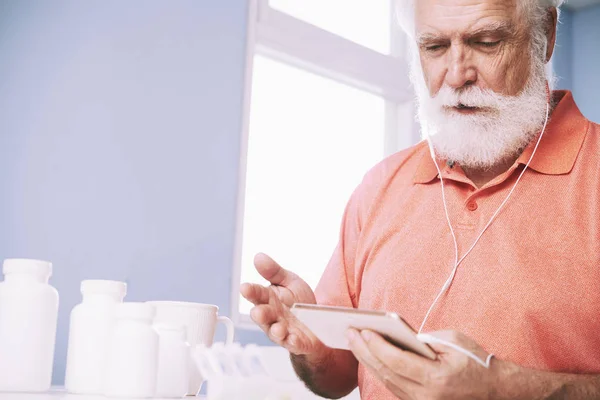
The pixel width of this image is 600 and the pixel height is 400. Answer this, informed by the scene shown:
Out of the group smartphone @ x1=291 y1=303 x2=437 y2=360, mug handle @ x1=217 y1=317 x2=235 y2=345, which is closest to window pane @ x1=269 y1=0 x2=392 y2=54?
mug handle @ x1=217 y1=317 x2=235 y2=345

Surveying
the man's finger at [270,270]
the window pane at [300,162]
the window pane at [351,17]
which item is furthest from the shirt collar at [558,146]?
the window pane at [351,17]

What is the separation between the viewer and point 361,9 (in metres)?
3.19

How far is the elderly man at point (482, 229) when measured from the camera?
130 cm

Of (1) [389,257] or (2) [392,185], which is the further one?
(2) [392,185]

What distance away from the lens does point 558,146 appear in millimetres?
1471

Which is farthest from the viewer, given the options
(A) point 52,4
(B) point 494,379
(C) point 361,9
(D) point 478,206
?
(C) point 361,9

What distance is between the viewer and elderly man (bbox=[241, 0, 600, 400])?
130cm

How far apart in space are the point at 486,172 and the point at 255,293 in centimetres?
62

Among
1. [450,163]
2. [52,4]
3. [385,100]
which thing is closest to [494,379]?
[450,163]

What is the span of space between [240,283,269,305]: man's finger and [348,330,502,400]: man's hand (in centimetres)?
21

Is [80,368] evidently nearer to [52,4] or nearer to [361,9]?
[52,4]

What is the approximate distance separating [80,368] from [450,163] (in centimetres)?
86

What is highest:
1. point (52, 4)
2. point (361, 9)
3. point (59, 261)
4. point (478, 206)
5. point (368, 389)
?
point (361, 9)

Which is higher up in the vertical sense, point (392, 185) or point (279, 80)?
point (279, 80)
